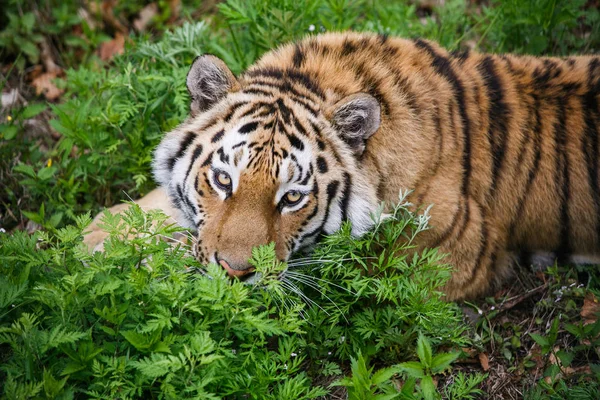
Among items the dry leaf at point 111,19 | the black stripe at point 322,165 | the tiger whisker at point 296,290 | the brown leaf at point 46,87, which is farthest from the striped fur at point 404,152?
the dry leaf at point 111,19

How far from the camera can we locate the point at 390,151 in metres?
3.21

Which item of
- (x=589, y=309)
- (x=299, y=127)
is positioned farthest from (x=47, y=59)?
(x=589, y=309)

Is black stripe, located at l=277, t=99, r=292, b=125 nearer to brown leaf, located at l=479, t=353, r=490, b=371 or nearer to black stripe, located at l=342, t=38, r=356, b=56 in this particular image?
black stripe, located at l=342, t=38, r=356, b=56

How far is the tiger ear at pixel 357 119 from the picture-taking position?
9.79ft

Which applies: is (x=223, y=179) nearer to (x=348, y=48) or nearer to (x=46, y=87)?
(x=348, y=48)

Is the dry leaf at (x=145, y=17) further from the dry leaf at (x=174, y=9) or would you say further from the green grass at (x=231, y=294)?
the green grass at (x=231, y=294)

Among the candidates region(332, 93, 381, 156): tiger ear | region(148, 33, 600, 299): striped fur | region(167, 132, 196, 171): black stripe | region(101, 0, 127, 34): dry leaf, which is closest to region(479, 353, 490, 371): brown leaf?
region(148, 33, 600, 299): striped fur

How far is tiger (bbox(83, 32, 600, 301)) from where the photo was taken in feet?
9.96

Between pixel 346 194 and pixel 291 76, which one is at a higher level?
pixel 291 76

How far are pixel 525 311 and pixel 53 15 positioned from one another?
4.51m

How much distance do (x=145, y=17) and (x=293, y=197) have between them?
354 centimetres

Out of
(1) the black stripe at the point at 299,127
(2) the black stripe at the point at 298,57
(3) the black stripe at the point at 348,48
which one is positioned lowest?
(1) the black stripe at the point at 299,127

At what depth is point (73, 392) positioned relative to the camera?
2457 mm

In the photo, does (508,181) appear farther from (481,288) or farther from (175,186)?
(175,186)
